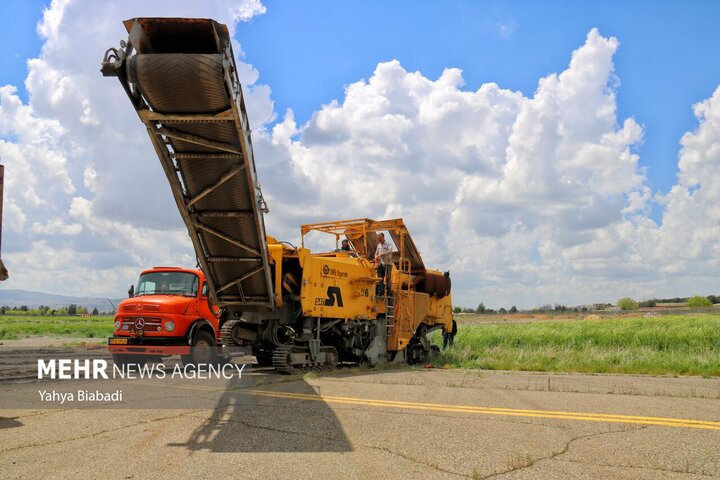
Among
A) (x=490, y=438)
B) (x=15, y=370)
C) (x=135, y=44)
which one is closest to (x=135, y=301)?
(x=15, y=370)

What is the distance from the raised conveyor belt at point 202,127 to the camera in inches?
288

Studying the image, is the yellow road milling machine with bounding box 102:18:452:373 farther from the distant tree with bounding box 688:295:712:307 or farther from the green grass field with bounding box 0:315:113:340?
the distant tree with bounding box 688:295:712:307

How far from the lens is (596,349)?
22.1 meters

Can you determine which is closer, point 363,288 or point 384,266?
point 363,288

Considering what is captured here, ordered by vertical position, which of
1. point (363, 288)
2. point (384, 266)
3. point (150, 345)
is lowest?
point (150, 345)

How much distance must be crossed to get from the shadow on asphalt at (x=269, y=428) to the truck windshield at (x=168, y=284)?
260 inches

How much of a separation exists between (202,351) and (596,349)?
15100 mm

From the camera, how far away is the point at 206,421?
7.29 metres

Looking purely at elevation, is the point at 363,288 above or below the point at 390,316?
above

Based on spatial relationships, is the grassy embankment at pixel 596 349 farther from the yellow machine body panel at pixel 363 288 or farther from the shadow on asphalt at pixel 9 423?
the shadow on asphalt at pixel 9 423

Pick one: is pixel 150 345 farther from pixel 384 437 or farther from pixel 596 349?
pixel 596 349

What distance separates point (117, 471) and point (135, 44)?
5.12 meters

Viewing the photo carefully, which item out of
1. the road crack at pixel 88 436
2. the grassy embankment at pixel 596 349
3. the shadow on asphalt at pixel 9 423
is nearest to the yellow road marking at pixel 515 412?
the road crack at pixel 88 436

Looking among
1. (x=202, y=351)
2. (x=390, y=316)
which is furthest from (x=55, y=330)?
(x=390, y=316)
